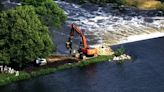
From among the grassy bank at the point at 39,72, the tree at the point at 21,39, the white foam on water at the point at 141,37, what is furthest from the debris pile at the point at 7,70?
the white foam on water at the point at 141,37

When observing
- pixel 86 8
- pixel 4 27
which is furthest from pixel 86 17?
pixel 4 27

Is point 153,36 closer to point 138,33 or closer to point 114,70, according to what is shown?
point 138,33

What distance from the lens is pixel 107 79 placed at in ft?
239

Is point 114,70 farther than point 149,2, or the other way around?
point 149,2

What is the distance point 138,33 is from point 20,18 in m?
27.3

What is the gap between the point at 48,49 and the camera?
245 ft

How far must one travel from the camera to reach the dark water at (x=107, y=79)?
70.0 metres

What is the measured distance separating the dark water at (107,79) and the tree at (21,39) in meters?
3.78

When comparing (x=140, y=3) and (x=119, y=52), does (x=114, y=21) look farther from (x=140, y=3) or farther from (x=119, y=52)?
(x=119, y=52)

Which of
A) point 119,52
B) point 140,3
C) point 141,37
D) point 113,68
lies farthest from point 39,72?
point 140,3

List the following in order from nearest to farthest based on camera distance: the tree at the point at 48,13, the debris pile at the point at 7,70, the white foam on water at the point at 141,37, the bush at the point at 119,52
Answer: the debris pile at the point at 7,70 < the bush at the point at 119,52 < the tree at the point at 48,13 < the white foam on water at the point at 141,37

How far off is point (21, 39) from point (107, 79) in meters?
14.2

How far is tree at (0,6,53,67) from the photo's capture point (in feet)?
237

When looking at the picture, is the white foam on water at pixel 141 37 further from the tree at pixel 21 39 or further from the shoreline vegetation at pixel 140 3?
the tree at pixel 21 39
